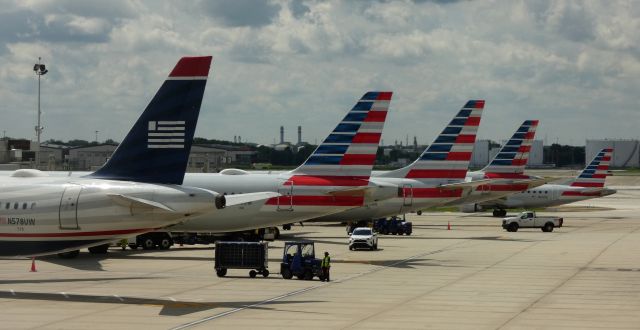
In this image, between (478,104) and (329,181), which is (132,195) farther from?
(478,104)

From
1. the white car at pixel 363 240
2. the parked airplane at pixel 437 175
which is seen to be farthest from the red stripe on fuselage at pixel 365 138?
the parked airplane at pixel 437 175

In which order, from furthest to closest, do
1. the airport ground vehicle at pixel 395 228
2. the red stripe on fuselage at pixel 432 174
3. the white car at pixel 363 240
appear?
the airport ground vehicle at pixel 395 228
the red stripe on fuselage at pixel 432 174
the white car at pixel 363 240

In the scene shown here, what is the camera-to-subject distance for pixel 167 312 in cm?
3525

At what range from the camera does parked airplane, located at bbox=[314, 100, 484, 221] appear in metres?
79.3

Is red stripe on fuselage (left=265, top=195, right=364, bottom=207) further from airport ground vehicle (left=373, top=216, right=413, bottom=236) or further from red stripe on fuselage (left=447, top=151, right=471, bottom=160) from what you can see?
airport ground vehicle (left=373, top=216, right=413, bottom=236)

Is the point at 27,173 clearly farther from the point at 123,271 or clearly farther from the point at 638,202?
the point at 638,202

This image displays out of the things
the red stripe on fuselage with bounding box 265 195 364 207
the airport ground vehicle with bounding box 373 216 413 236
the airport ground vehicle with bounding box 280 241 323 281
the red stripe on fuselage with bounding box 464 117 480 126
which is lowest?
the airport ground vehicle with bounding box 280 241 323 281

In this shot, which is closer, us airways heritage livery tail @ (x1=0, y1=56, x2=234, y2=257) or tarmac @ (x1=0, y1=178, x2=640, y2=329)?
tarmac @ (x1=0, y1=178, x2=640, y2=329)

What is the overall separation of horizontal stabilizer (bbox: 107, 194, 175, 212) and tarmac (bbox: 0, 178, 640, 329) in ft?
12.5

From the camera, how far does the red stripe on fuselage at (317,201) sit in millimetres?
61000

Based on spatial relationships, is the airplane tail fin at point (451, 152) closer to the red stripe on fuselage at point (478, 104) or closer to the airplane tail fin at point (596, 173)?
the red stripe on fuselage at point (478, 104)

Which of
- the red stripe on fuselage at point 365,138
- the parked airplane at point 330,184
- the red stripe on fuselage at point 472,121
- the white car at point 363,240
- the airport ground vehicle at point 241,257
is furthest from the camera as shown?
the red stripe on fuselage at point 472,121

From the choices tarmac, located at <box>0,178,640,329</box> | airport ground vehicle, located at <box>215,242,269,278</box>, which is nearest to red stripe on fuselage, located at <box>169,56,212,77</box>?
tarmac, located at <box>0,178,640,329</box>

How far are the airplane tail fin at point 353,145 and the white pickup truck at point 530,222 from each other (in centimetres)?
3354
